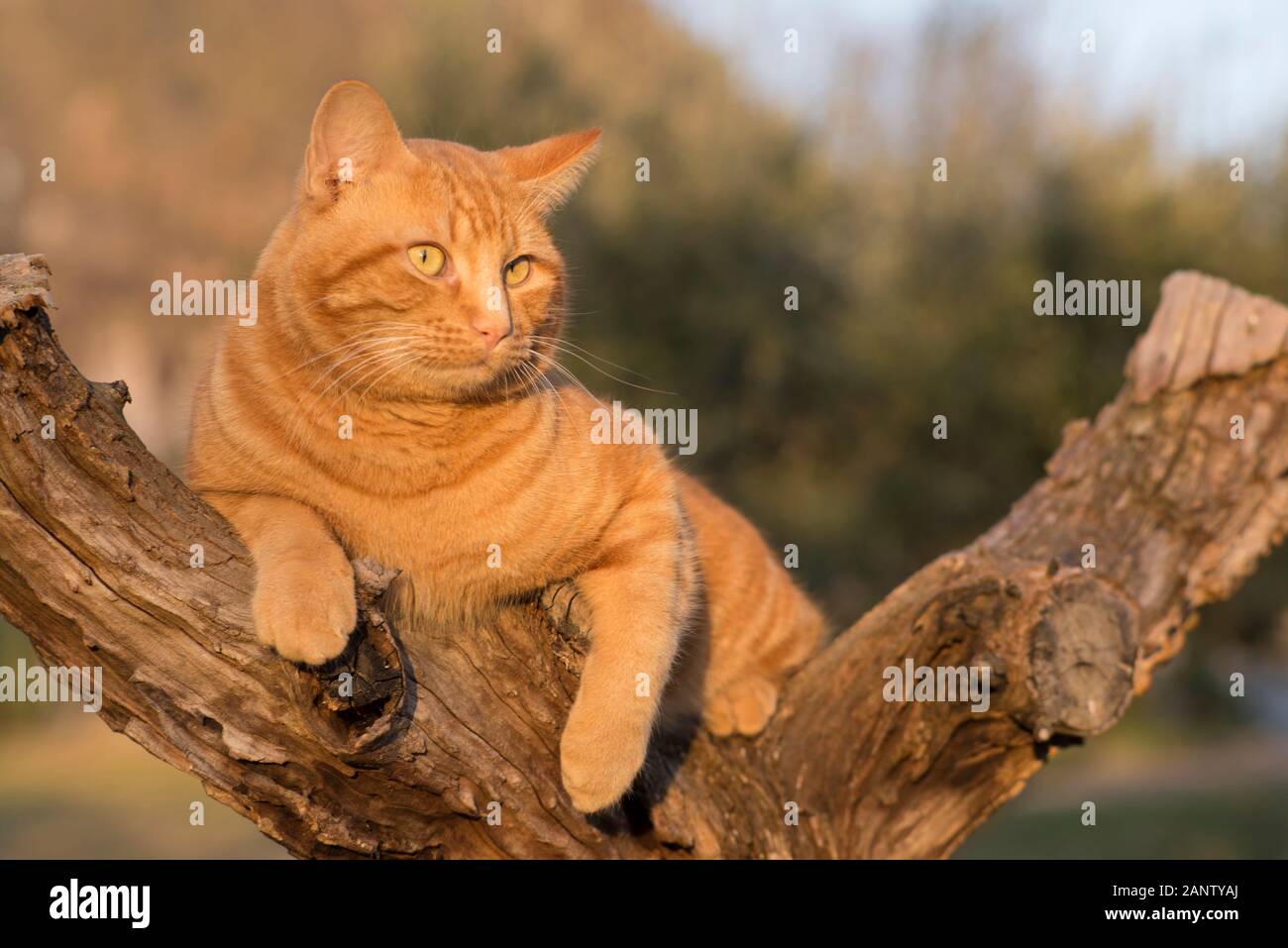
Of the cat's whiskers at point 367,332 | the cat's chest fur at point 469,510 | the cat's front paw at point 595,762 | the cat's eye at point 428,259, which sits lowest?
the cat's front paw at point 595,762

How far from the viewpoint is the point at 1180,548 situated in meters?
3.58

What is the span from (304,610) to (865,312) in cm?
886

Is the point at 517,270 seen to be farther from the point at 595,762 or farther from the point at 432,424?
the point at 595,762

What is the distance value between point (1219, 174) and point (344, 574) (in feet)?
35.1

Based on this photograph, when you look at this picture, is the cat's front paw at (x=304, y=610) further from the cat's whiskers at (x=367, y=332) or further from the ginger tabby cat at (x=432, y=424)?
the cat's whiskers at (x=367, y=332)

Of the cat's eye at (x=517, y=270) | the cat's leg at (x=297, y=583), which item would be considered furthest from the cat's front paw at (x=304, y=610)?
the cat's eye at (x=517, y=270)

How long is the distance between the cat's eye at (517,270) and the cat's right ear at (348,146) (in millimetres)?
355

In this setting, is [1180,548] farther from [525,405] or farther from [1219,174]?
[1219,174]

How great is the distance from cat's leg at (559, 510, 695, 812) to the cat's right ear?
1028mm

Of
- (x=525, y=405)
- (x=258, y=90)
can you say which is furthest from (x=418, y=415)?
(x=258, y=90)

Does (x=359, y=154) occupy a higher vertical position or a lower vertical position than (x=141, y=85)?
Answer: lower

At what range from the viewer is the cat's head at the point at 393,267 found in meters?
2.44

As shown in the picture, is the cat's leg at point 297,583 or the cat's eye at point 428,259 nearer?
the cat's leg at point 297,583

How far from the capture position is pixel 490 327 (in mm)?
2418
